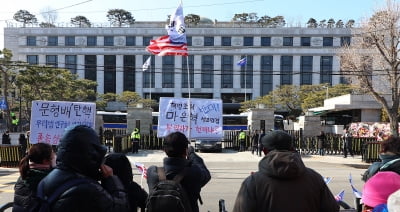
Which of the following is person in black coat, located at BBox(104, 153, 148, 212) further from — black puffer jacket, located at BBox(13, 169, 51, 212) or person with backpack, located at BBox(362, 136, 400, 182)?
person with backpack, located at BBox(362, 136, 400, 182)

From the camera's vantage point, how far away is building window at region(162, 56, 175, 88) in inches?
3142

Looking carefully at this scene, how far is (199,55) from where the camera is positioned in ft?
264

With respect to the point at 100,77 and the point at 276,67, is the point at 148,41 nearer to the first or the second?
the point at 100,77

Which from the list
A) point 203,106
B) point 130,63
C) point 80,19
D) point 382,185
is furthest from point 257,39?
point 382,185

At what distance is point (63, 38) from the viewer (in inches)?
3174

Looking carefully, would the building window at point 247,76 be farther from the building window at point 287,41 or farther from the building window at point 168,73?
the building window at point 168,73

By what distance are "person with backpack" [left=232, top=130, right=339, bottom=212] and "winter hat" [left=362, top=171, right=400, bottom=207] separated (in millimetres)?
434

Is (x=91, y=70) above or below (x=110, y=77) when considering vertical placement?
above

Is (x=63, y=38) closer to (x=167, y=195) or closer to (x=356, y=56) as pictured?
(x=356, y=56)

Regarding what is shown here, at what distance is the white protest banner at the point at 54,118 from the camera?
42.1 ft

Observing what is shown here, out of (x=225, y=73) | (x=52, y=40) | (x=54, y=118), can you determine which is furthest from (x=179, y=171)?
(x=52, y=40)

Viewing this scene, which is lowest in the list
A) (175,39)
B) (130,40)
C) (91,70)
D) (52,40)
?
(175,39)

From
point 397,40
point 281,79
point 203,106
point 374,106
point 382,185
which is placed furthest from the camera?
point 281,79

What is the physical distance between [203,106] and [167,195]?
50.9ft
